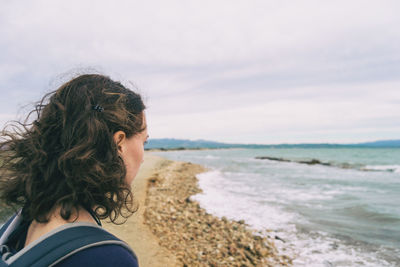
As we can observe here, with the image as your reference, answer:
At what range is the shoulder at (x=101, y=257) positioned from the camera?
913 mm

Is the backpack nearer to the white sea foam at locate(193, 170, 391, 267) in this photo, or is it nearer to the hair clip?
the hair clip

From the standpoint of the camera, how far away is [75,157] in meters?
1.25

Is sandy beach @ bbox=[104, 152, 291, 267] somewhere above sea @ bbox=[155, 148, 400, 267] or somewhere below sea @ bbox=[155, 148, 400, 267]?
above

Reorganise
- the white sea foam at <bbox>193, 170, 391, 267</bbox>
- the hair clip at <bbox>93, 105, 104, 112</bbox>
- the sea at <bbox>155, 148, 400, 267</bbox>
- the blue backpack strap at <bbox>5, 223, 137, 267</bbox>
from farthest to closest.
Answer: the sea at <bbox>155, 148, 400, 267</bbox> < the white sea foam at <bbox>193, 170, 391, 267</bbox> < the hair clip at <bbox>93, 105, 104, 112</bbox> < the blue backpack strap at <bbox>5, 223, 137, 267</bbox>

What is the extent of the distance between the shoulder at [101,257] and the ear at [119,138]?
550 millimetres

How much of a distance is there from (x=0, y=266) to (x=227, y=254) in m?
4.78

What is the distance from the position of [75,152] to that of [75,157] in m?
0.02

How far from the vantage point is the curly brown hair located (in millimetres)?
1244

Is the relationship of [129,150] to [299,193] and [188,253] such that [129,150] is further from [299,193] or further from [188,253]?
[299,193]

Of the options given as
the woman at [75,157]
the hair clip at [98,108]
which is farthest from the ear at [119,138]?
the hair clip at [98,108]

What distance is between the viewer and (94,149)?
129cm

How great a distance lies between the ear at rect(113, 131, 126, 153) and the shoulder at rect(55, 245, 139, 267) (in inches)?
21.7

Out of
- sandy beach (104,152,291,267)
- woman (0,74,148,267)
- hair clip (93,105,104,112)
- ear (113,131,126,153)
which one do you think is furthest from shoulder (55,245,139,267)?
sandy beach (104,152,291,267)

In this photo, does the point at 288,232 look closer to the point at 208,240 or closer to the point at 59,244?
the point at 208,240
